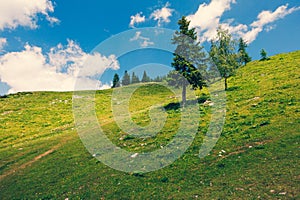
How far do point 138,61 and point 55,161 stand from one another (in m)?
13.1

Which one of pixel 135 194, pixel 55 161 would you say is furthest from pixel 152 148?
pixel 55 161

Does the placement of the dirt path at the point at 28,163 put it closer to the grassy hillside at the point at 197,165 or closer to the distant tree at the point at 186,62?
the grassy hillside at the point at 197,165

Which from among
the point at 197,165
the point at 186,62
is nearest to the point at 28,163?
the point at 197,165

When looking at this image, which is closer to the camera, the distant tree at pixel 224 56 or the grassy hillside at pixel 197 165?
the grassy hillside at pixel 197 165

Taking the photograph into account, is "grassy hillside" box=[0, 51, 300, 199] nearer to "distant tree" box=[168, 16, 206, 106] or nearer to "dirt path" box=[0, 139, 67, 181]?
"dirt path" box=[0, 139, 67, 181]

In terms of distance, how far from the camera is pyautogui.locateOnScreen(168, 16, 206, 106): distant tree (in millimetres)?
35469

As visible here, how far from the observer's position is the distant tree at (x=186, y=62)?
116 feet

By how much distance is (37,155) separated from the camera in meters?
24.7

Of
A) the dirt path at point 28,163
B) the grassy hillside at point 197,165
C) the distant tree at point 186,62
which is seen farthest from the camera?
the distant tree at point 186,62

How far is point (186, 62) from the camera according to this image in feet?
117

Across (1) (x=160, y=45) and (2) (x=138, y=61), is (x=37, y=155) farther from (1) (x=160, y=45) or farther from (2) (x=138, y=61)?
(1) (x=160, y=45)

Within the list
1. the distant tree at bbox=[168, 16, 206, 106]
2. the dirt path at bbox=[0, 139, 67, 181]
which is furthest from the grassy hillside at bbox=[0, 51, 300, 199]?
the distant tree at bbox=[168, 16, 206, 106]

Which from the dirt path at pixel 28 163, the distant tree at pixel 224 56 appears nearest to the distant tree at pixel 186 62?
the distant tree at pixel 224 56

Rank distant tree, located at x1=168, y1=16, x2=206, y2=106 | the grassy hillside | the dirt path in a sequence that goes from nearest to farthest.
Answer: the grassy hillside → the dirt path → distant tree, located at x1=168, y1=16, x2=206, y2=106
